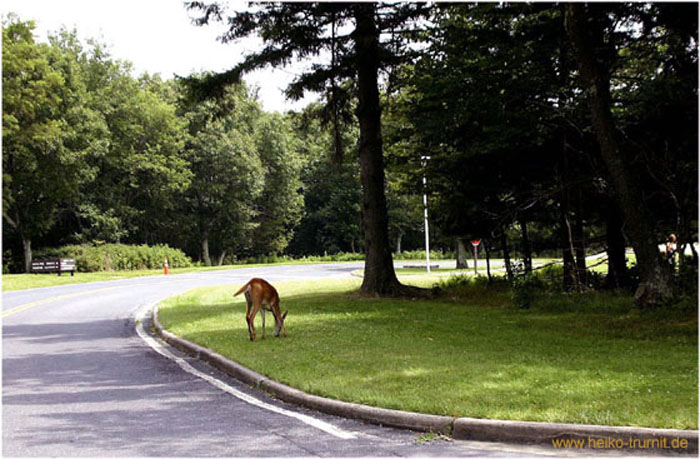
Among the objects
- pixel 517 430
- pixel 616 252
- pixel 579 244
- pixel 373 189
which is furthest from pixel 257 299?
pixel 616 252

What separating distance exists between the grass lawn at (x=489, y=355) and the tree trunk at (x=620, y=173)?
2.30ft

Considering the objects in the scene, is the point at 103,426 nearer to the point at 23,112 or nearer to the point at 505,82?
the point at 505,82

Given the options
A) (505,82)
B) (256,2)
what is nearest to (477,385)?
(505,82)

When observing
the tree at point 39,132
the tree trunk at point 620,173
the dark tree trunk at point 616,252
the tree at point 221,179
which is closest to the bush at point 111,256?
the tree at point 39,132

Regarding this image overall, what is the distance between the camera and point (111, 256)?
43844 mm

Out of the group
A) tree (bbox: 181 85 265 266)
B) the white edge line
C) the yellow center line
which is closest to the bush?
tree (bbox: 181 85 265 266)

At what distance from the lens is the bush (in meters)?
41.6

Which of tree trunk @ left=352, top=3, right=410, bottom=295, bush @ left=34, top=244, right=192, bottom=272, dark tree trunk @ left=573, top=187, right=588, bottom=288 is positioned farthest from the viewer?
bush @ left=34, top=244, right=192, bottom=272

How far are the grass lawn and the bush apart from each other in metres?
27.6

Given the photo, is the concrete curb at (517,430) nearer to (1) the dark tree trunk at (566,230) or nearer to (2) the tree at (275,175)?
(1) the dark tree trunk at (566,230)

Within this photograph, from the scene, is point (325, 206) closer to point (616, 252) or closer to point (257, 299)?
point (616, 252)

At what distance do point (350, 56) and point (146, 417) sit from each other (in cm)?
1422

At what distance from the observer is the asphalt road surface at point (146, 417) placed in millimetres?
5434

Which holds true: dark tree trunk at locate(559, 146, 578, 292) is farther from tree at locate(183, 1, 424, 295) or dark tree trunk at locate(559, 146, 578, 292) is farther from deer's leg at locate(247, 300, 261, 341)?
deer's leg at locate(247, 300, 261, 341)
